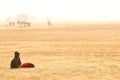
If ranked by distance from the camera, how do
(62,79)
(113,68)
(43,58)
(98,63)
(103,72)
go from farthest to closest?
(43,58) < (98,63) < (113,68) < (103,72) < (62,79)

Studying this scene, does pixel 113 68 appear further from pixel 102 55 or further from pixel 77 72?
pixel 102 55

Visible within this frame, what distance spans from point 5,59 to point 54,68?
5.66m

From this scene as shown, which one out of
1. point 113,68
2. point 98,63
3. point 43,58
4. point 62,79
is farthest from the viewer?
point 43,58

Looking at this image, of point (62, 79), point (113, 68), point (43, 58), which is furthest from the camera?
point (43, 58)

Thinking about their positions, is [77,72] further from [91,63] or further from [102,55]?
[102,55]

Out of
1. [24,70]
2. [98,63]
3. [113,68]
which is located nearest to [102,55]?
[98,63]

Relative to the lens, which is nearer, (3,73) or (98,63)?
(3,73)

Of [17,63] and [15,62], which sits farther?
[17,63]

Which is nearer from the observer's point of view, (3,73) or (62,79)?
(62,79)

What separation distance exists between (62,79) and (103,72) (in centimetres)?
276

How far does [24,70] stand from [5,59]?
5451mm

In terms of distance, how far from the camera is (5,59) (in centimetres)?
2344

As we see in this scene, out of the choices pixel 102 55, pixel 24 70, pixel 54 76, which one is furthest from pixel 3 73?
pixel 102 55

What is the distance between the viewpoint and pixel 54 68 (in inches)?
746
